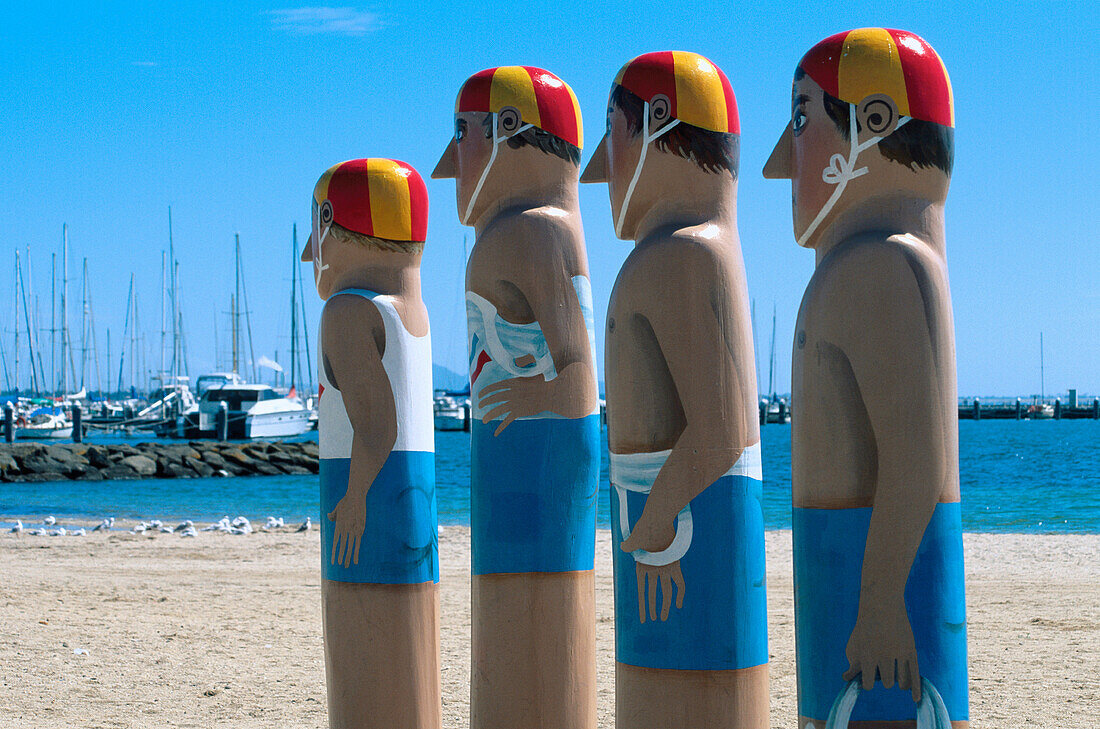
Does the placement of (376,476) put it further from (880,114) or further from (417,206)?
(880,114)

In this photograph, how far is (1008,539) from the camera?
632 inches

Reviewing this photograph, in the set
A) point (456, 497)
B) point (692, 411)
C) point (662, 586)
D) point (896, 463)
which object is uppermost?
point (692, 411)

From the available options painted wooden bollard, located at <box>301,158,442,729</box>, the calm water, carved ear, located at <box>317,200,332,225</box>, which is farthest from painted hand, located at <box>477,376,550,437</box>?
the calm water

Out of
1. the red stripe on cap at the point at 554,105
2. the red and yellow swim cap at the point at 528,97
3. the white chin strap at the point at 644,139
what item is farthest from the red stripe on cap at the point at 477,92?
the white chin strap at the point at 644,139

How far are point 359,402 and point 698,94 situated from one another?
2.03 meters

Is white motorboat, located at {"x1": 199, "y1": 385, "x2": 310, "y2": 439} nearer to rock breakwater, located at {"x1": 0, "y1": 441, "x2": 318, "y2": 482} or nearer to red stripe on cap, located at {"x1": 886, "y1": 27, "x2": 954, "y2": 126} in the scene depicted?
rock breakwater, located at {"x1": 0, "y1": 441, "x2": 318, "y2": 482}

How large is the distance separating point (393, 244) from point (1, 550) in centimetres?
1251

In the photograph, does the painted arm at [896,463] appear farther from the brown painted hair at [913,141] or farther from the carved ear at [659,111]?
the carved ear at [659,111]

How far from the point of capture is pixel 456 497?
3036cm

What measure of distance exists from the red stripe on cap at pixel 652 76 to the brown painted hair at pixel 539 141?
647 millimetres

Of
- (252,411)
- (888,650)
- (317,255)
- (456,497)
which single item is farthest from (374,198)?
(252,411)

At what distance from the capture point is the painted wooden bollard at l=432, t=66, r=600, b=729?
4406 mm

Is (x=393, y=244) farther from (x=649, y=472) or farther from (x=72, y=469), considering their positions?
(x=72, y=469)

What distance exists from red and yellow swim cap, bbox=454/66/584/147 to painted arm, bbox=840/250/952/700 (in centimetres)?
188
